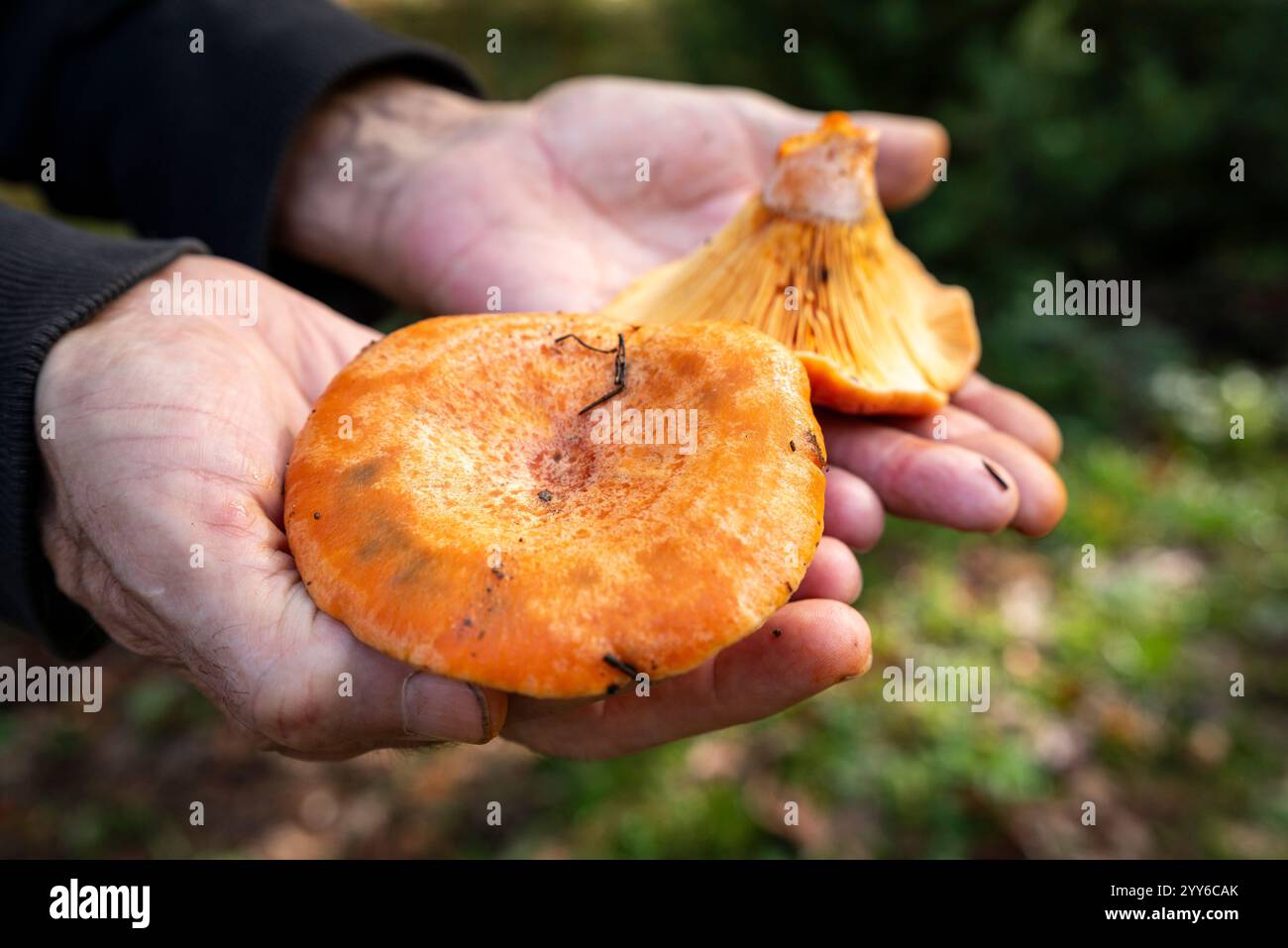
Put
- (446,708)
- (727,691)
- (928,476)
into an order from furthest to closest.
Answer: (928,476) < (727,691) < (446,708)

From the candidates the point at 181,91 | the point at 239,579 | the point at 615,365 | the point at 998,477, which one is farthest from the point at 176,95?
the point at 998,477

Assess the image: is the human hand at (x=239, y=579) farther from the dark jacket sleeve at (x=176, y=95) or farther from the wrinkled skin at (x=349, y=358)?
the dark jacket sleeve at (x=176, y=95)

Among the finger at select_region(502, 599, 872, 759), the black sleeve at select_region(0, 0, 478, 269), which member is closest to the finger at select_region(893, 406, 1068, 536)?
the finger at select_region(502, 599, 872, 759)

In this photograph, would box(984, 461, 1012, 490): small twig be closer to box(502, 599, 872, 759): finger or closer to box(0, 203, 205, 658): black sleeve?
box(502, 599, 872, 759): finger

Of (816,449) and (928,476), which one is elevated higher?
(816,449)

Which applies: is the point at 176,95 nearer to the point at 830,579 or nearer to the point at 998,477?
the point at 830,579

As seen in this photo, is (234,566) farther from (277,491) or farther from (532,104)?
(532,104)
